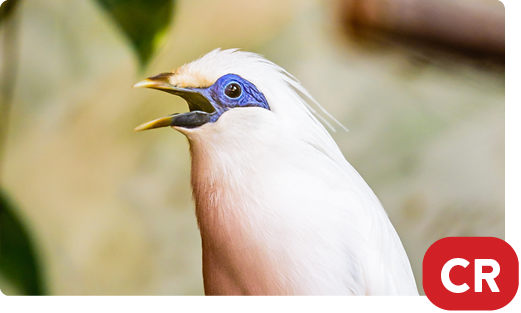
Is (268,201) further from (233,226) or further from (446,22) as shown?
(446,22)

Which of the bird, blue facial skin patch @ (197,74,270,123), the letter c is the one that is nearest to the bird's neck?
the bird

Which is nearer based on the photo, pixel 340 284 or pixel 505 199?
pixel 340 284

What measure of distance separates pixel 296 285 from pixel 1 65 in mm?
1092

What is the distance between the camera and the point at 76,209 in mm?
1289

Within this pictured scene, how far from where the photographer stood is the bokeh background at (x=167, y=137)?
123 cm

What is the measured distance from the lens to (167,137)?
1.29 m

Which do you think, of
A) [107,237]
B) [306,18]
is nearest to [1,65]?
[107,237]

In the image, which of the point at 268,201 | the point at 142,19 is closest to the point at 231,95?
the point at 268,201

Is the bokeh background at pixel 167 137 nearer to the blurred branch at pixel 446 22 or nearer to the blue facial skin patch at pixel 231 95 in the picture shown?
the blue facial skin patch at pixel 231 95

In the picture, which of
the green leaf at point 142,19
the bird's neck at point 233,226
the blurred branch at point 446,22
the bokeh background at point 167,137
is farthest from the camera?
the bokeh background at point 167,137

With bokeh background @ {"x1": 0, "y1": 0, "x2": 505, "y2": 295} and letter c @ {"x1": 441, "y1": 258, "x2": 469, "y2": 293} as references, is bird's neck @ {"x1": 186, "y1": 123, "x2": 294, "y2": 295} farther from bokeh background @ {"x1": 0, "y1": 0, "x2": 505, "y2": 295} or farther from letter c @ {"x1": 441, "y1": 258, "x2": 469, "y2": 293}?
letter c @ {"x1": 441, "y1": 258, "x2": 469, "y2": 293}

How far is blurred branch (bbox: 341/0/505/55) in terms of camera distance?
361 millimetres

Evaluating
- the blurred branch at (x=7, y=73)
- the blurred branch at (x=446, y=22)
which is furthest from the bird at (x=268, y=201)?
the blurred branch at (x=446, y=22)

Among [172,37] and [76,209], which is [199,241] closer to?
[76,209]
